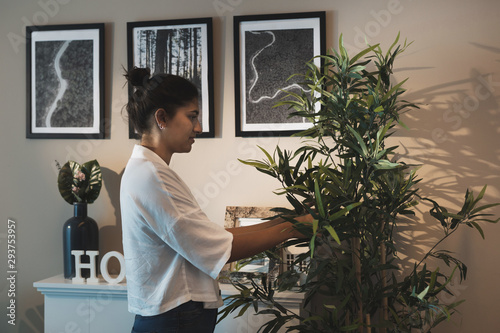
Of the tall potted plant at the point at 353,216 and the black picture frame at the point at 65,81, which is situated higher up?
the black picture frame at the point at 65,81

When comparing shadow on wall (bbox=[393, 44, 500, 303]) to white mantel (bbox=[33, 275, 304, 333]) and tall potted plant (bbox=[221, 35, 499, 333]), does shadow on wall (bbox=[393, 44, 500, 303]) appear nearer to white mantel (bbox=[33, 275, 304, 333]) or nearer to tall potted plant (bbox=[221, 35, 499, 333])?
tall potted plant (bbox=[221, 35, 499, 333])

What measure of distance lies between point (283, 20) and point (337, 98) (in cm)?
89

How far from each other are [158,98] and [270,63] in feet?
4.19

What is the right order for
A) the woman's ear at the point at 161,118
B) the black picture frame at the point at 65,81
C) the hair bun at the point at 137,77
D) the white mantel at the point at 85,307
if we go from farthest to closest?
the black picture frame at the point at 65,81
the white mantel at the point at 85,307
the hair bun at the point at 137,77
the woman's ear at the point at 161,118

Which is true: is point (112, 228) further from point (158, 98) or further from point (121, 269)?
point (158, 98)

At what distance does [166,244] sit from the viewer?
1783 mm

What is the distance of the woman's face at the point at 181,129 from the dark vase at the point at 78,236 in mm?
1332

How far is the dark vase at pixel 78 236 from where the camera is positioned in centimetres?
300

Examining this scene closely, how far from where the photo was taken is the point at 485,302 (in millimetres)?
2879

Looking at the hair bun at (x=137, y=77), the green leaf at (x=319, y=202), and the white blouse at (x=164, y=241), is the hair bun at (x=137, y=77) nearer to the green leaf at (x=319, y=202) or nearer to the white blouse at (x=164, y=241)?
the white blouse at (x=164, y=241)

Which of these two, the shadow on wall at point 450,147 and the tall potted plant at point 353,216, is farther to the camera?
the shadow on wall at point 450,147

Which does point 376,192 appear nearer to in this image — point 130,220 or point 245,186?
point 245,186

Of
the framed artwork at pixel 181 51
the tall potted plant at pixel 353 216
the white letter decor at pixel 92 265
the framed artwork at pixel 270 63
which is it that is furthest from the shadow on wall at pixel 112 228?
the tall potted plant at pixel 353 216

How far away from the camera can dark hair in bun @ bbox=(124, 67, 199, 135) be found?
6.19 ft
